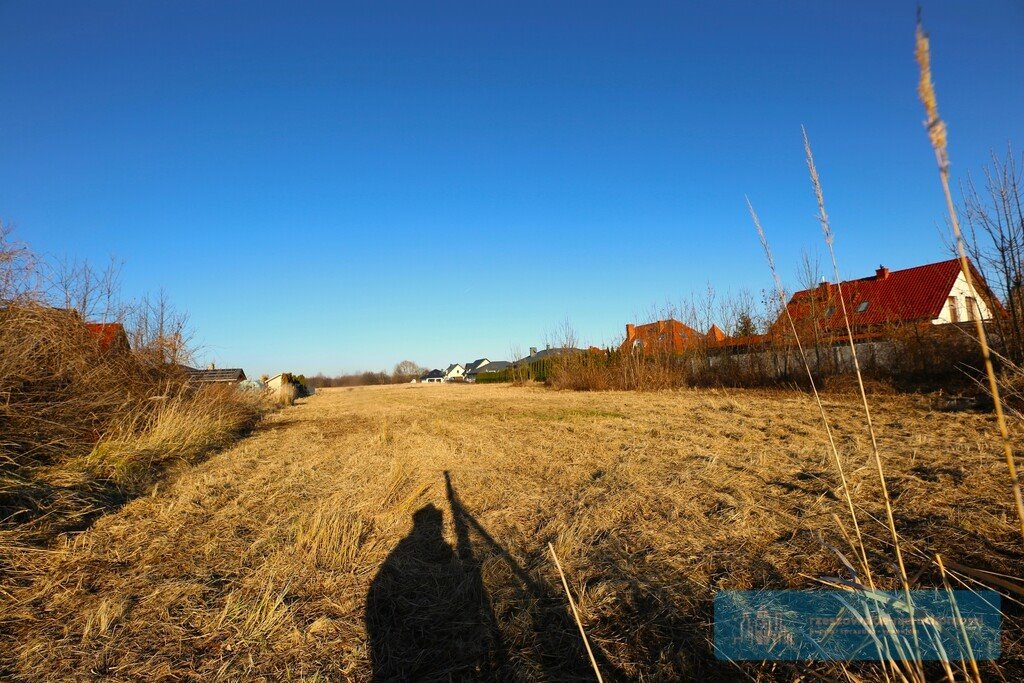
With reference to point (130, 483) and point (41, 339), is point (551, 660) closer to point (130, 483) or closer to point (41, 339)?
point (130, 483)

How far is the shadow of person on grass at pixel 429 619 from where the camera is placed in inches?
96.8

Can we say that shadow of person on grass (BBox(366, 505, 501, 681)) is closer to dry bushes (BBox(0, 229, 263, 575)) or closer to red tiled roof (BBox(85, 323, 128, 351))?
dry bushes (BBox(0, 229, 263, 575))

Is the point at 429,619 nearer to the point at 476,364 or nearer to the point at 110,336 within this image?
the point at 110,336

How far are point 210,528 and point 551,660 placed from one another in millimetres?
3436

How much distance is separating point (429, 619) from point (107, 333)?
25.5 feet

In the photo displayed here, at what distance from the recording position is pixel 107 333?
7.96 m

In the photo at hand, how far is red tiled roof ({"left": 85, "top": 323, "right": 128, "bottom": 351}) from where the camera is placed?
742 centimetres

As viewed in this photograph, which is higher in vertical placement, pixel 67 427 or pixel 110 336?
pixel 110 336

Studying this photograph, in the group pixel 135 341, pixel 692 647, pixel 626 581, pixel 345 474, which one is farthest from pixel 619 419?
pixel 135 341

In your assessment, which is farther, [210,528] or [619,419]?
[619,419]

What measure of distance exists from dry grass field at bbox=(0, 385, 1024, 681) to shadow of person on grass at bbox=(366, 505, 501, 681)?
12mm

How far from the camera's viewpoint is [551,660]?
241 cm

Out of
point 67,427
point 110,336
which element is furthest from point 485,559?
point 110,336

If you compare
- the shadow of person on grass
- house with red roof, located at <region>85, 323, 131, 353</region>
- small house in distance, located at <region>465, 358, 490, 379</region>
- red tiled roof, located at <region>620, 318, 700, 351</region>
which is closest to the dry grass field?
the shadow of person on grass
